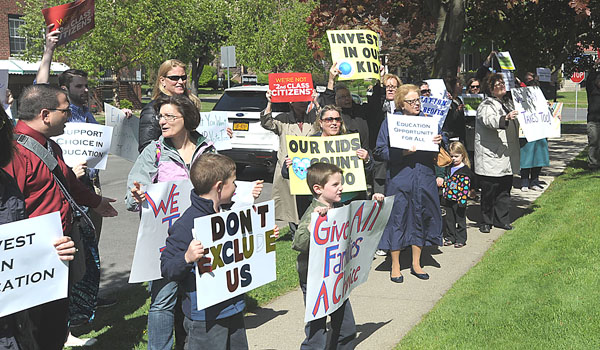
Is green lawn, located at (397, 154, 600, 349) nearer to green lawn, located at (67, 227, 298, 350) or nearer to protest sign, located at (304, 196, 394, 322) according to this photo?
protest sign, located at (304, 196, 394, 322)

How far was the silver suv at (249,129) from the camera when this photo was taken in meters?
13.4

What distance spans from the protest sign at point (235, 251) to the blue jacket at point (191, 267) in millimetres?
125

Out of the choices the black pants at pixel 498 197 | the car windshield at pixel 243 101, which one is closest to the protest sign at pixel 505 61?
the black pants at pixel 498 197

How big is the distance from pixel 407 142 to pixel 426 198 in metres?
0.68

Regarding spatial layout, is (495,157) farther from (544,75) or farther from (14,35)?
(14,35)

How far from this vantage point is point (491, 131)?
9.00 meters

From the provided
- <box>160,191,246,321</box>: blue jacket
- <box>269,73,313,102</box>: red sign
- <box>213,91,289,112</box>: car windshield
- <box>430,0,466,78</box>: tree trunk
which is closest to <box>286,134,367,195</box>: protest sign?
<box>269,73,313,102</box>: red sign

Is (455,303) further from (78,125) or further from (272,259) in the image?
(78,125)

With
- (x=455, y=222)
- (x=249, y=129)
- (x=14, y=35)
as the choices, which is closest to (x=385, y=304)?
(x=455, y=222)

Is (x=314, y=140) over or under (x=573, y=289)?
over

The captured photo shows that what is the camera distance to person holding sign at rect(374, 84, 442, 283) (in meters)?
6.88

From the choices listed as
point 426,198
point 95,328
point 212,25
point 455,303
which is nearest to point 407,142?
point 426,198

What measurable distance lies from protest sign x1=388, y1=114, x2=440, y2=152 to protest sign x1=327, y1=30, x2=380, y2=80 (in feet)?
4.87

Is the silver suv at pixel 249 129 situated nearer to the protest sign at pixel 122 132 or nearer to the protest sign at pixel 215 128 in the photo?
the protest sign at pixel 215 128
